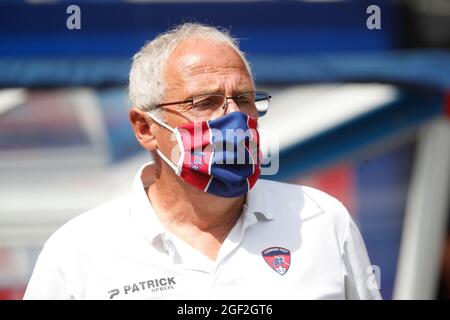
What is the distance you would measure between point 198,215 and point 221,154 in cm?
16

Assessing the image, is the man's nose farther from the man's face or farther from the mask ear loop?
the mask ear loop

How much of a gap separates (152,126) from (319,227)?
1.60 feet

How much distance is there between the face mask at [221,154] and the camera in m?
1.62

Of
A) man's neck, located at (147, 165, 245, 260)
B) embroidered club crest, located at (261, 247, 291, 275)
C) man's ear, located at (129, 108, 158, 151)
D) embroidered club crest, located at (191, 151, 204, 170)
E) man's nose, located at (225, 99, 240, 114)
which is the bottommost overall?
embroidered club crest, located at (261, 247, 291, 275)

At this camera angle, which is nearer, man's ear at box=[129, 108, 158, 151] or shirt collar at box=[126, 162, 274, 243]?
shirt collar at box=[126, 162, 274, 243]

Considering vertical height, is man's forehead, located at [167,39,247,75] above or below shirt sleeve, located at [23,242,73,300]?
above

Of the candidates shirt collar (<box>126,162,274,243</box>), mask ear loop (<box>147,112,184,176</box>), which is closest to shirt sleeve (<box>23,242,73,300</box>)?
shirt collar (<box>126,162,274,243</box>)

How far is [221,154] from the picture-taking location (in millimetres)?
1645

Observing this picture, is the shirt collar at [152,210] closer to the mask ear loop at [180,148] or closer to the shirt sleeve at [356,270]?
the mask ear loop at [180,148]

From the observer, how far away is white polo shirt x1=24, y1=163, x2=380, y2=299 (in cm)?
160

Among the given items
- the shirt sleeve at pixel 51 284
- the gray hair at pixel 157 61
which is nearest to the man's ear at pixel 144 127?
the gray hair at pixel 157 61

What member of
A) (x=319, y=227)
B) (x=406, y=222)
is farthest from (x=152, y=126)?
(x=406, y=222)
